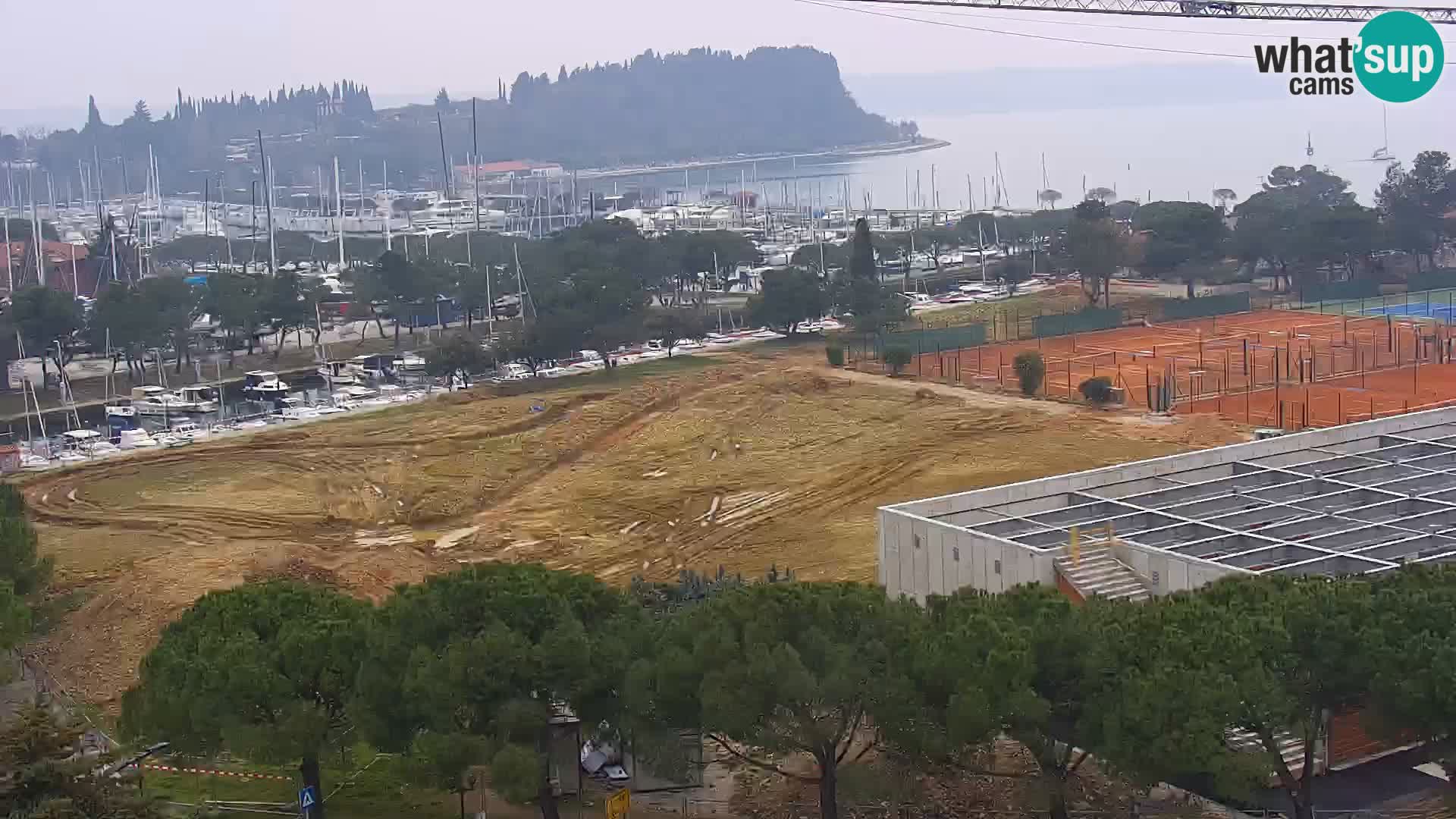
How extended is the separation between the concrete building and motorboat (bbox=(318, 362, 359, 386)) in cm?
3250

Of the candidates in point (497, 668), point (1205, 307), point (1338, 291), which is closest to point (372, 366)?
point (1205, 307)

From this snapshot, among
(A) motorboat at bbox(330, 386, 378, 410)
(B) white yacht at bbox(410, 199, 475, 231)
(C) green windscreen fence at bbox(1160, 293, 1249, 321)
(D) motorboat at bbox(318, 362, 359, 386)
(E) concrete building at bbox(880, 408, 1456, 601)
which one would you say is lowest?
(A) motorboat at bbox(330, 386, 378, 410)

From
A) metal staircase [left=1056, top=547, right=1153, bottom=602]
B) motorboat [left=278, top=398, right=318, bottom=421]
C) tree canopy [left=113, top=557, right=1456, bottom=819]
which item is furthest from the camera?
motorboat [left=278, top=398, right=318, bottom=421]

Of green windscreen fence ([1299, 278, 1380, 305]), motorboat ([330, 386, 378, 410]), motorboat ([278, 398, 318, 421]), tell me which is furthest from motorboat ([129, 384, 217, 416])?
green windscreen fence ([1299, 278, 1380, 305])

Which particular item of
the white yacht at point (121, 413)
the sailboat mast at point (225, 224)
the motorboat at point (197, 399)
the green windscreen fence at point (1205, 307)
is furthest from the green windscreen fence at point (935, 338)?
the sailboat mast at point (225, 224)

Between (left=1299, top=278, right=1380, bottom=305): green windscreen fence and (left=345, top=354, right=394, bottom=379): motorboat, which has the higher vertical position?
(left=1299, top=278, right=1380, bottom=305): green windscreen fence

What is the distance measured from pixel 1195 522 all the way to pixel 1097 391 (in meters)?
18.0

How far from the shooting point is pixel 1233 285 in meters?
64.3

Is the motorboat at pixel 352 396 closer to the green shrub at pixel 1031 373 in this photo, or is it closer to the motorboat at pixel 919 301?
the green shrub at pixel 1031 373

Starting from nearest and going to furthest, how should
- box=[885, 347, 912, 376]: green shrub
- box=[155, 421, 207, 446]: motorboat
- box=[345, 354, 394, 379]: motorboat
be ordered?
box=[155, 421, 207, 446]: motorboat → box=[885, 347, 912, 376]: green shrub → box=[345, 354, 394, 379]: motorboat

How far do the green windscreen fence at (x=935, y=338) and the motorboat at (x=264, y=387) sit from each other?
16837 mm

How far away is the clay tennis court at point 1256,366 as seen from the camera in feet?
125

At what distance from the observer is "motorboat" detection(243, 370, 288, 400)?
4894 cm

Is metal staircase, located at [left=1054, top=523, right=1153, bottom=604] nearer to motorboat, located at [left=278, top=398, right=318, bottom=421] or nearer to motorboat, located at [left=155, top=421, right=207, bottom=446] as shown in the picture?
motorboat, located at [left=155, top=421, right=207, bottom=446]
